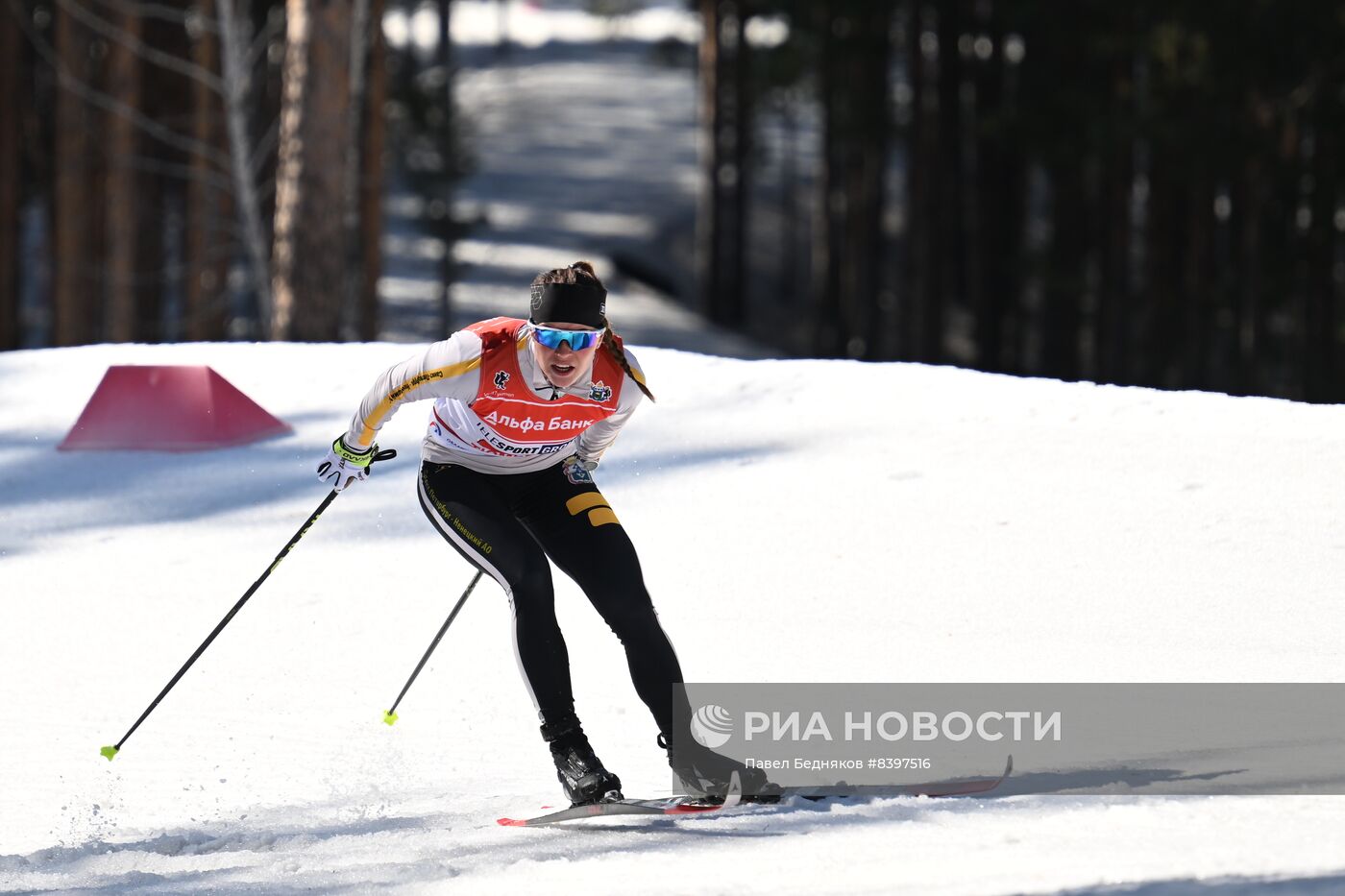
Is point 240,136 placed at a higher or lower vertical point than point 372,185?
higher

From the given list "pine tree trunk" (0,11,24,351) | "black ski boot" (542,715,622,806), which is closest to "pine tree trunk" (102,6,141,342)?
"pine tree trunk" (0,11,24,351)

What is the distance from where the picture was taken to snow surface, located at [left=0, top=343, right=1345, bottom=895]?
4.13 meters

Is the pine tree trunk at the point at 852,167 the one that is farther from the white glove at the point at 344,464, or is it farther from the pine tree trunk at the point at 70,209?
the white glove at the point at 344,464

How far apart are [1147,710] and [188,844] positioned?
3.20m

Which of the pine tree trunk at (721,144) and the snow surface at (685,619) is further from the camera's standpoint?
the pine tree trunk at (721,144)

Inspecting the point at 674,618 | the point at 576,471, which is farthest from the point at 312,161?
the point at 576,471

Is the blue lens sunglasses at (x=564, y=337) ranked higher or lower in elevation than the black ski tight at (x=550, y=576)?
higher

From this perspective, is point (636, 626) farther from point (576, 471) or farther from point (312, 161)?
point (312, 161)

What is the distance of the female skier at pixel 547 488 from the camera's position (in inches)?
180

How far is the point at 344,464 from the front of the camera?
5.21 metres

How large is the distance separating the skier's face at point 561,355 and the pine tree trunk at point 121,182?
50.1 ft

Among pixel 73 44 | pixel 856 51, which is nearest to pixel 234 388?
Answer: pixel 73 44

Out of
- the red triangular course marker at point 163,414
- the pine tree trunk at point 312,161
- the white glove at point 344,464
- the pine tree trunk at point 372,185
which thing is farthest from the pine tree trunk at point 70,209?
the white glove at point 344,464

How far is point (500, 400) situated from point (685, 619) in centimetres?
248
